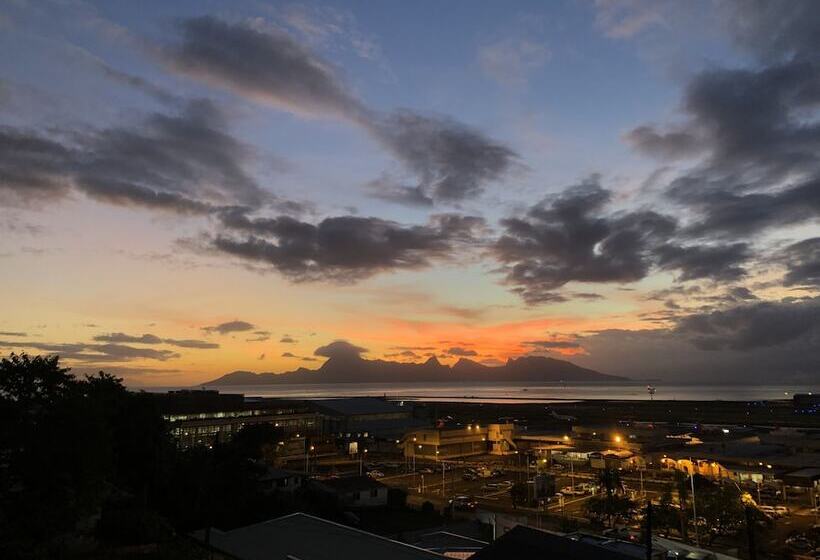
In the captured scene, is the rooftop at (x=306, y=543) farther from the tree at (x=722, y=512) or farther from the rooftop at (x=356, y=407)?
the rooftop at (x=356, y=407)

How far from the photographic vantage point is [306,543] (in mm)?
19969

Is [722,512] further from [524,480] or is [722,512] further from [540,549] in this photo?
[540,549]

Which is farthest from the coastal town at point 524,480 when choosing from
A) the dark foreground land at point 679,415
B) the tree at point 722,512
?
the dark foreground land at point 679,415

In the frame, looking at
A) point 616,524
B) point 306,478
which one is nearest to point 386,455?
point 306,478

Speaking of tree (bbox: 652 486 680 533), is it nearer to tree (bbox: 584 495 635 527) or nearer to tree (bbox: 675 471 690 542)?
tree (bbox: 675 471 690 542)

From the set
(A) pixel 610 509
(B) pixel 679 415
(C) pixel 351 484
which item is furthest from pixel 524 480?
(B) pixel 679 415

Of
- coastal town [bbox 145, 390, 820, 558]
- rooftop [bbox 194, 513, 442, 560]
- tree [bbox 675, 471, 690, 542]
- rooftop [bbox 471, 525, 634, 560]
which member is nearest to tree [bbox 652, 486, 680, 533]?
coastal town [bbox 145, 390, 820, 558]

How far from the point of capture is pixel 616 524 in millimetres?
36719

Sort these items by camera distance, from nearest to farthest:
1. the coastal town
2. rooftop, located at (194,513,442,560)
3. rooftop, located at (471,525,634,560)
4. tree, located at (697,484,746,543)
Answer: rooftop, located at (471,525,634,560) → rooftop, located at (194,513,442,560) → the coastal town → tree, located at (697,484,746,543)

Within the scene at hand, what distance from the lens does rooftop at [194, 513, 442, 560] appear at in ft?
60.3

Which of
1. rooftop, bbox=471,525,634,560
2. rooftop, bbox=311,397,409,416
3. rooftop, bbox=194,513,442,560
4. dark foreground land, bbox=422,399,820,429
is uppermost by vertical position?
rooftop, bbox=471,525,634,560

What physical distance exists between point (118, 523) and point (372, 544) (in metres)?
10.6

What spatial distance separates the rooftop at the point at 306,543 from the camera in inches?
723

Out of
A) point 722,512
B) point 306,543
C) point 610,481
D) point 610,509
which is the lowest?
point 610,509
